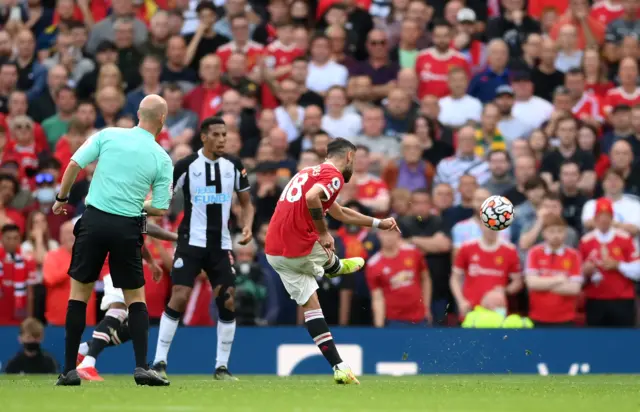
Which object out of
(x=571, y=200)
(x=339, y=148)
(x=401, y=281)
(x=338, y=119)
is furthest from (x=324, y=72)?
(x=339, y=148)

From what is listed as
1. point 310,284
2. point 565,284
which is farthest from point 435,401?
point 565,284

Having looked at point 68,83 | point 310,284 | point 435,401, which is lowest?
point 435,401

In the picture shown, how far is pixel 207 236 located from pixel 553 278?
17.9 ft

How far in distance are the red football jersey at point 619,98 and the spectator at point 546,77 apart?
945 mm

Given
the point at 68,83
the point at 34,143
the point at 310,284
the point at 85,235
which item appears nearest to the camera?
the point at 85,235

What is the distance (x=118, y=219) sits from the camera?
11.4 metres

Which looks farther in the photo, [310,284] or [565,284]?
[565,284]

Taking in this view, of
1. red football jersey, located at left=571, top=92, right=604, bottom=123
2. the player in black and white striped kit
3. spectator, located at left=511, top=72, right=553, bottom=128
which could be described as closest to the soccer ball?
the player in black and white striped kit

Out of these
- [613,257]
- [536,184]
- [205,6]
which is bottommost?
[613,257]

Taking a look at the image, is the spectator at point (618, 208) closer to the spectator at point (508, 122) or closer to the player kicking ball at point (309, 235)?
the spectator at point (508, 122)

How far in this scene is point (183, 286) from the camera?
44.9ft

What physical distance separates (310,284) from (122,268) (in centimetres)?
216

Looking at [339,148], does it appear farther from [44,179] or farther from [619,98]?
[619,98]

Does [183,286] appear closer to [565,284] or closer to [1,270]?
[1,270]
